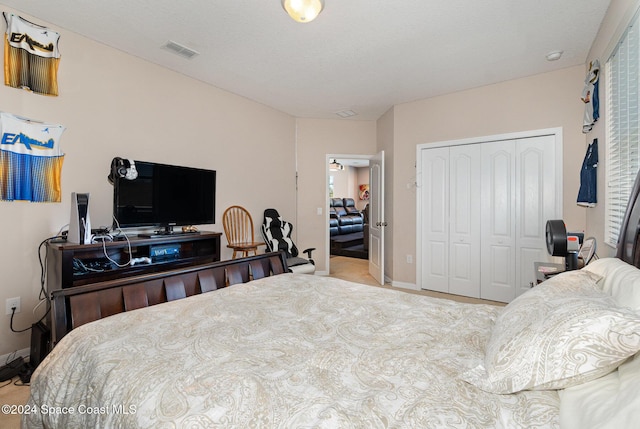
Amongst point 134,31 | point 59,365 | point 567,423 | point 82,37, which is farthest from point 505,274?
point 82,37

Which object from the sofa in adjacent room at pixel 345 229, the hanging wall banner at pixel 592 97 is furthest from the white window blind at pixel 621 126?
the sofa in adjacent room at pixel 345 229

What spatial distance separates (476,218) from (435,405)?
365cm

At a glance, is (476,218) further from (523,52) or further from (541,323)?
(541,323)

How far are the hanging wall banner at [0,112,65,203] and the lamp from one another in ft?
7.14

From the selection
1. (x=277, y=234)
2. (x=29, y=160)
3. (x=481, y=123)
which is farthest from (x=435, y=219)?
(x=29, y=160)

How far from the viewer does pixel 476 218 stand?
3914mm

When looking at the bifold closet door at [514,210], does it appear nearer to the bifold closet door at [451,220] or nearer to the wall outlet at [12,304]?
the bifold closet door at [451,220]

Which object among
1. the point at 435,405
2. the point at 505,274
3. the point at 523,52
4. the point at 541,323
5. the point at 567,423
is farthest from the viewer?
the point at 505,274

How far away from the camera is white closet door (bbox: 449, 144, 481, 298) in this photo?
392 centimetres

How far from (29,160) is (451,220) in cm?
450

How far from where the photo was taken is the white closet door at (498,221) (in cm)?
369

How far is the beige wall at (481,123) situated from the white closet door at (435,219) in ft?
0.53

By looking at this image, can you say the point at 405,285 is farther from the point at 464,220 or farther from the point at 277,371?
the point at 277,371

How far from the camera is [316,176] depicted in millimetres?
5137
